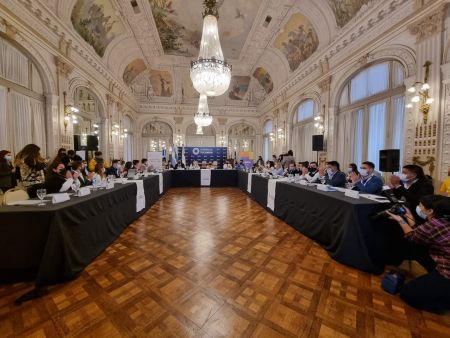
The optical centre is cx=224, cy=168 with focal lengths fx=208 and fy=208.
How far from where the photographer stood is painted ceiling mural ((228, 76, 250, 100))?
1354 centimetres

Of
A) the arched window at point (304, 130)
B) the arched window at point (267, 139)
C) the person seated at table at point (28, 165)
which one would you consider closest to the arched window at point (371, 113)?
the arched window at point (304, 130)

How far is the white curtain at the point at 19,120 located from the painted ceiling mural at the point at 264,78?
10634 mm

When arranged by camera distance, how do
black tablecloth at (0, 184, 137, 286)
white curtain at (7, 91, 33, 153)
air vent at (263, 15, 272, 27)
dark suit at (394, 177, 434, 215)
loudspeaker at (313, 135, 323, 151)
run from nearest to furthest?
black tablecloth at (0, 184, 137, 286)
dark suit at (394, 177, 434, 215)
white curtain at (7, 91, 33, 153)
loudspeaker at (313, 135, 323, 151)
air vent at (263, 15, 272, 27)

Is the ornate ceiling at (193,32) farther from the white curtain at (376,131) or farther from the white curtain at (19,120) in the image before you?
the white curtain at (376,131)

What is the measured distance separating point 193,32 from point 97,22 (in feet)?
12.8

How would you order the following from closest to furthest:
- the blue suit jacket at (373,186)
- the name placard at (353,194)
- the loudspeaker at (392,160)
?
the name placard at (353,194)
the blue suit jacket at (373,186)
the loudspeaker at (392,160)

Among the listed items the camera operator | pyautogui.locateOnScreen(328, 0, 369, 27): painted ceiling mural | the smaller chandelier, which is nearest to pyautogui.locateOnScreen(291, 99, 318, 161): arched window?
pyautogui.locateOnScreen(328, 0, 369, 27): painted ceiling mural

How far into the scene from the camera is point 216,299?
1.97m

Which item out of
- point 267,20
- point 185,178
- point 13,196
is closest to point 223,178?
→ point 185,178

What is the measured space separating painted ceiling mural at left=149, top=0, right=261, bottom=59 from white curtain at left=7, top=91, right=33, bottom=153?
17.4 feet

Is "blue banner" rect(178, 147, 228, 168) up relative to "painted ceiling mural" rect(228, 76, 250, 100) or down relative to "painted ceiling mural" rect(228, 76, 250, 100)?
down

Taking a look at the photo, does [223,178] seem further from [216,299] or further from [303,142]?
[216,299]

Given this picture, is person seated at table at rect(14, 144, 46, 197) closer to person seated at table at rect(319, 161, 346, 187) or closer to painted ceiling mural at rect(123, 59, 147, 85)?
person seated at table at rect(319, 161, 346, 187)

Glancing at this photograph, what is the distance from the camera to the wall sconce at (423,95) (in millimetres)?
4133
